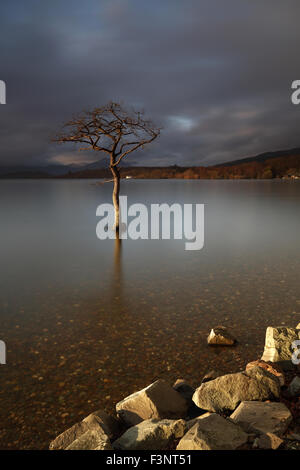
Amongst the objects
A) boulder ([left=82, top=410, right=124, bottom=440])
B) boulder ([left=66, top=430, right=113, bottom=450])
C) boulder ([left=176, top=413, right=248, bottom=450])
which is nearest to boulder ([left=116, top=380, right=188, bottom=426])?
boulder ([left=82, top=410, right=124, bottom=440])

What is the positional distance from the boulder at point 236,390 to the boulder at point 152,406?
17.9 inches

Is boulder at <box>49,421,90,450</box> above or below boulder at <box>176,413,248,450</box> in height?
below

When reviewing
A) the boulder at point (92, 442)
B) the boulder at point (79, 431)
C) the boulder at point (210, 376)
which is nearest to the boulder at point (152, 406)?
the boulder at point (79, 431)

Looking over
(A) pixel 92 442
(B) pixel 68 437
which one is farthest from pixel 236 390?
(B) pixel 68 437

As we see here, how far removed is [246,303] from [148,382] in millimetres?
6700

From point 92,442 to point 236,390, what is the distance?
127 inches

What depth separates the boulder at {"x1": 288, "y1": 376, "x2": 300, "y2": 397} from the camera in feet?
23.5

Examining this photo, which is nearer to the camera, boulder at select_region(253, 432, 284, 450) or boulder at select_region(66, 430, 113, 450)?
boulder at select_region(253, 432, 284, 450)

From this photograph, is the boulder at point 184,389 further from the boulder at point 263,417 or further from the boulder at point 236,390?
the boulder at point 263,417

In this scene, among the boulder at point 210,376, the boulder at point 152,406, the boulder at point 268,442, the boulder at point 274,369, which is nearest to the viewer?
the boulder at point 268,442

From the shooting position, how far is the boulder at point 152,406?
269 inches

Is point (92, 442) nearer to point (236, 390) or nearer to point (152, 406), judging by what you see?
point (152, 406)

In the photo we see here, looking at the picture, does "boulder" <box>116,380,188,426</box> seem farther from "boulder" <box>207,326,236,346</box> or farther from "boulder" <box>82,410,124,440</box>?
"boulder" <box>207,326,236,346</box>

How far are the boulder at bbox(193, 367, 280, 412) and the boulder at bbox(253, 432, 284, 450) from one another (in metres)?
1.33
